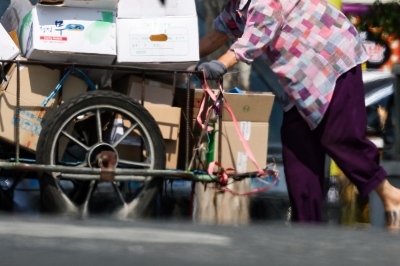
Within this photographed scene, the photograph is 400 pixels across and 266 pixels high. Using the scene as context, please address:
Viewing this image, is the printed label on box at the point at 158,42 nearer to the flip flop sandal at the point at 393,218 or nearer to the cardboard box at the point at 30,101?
the cardboard box at the point at 30,101

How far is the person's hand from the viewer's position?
178 inches

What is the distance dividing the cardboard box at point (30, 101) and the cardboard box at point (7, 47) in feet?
0.26

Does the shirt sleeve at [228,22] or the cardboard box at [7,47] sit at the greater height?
the shirt sleeve at [228,22]

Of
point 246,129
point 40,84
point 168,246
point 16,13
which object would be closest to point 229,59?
point 246,129

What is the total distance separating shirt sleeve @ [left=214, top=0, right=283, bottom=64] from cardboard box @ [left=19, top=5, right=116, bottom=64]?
73 cm

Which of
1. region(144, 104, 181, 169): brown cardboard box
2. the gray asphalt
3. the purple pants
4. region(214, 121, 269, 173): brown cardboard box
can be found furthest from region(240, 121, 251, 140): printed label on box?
the gray asphalt

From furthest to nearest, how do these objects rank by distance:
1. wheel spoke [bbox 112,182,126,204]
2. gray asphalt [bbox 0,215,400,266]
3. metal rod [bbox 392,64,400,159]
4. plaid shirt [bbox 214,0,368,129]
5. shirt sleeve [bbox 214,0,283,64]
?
metal rod [bbox 392,64,400,159]
wheel spoke [bbox 112,182,126,204]
plaid shirt [bbox 214,0,368,129]
shirt sleeve [bbox 214,0,283,64]
gray asphalt [bbox 0,215,400,266]

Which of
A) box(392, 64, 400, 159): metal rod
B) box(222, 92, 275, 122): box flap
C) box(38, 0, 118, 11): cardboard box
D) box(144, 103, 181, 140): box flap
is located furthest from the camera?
box(392, 64, 400, 159): metal rod

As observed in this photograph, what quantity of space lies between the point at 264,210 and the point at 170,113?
201 centimetres

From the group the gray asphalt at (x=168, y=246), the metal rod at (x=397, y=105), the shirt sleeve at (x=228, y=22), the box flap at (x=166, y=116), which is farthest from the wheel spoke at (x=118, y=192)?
the metal rod at (x=397, y=105)

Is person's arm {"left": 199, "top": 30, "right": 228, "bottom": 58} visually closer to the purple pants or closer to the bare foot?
the purple pants

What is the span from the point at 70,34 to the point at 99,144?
0.58 meters

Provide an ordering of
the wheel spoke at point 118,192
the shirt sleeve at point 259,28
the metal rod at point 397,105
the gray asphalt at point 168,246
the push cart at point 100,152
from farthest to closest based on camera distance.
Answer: the metal rod at point 397,105 < the wheel spoke at point 118,192 < the push cart at point 100,152 < the shirt sleeve at point 259,28 < the gray asphalt at point 168,246

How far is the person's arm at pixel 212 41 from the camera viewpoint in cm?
501
